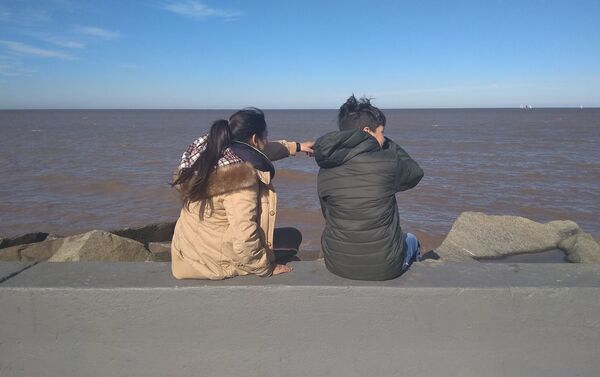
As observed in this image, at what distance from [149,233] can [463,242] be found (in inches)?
155

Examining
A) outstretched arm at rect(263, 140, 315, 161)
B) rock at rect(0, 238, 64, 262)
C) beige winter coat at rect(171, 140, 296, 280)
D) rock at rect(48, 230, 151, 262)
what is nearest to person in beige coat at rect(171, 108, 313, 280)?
beige winter coat at rect(171, 140, 296, 280)

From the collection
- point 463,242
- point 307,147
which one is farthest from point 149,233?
point 463,242

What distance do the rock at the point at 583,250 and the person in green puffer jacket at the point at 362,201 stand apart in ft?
10.7

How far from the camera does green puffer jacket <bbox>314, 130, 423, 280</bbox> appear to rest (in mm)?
2699

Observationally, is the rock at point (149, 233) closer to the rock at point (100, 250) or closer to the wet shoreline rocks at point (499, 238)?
the rock at point (100, 250)

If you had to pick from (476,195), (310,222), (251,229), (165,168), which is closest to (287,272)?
(251,229)

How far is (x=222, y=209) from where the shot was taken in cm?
271

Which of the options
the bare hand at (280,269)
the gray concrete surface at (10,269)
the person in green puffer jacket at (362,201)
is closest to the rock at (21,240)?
the gray concrete surface at (10,269)

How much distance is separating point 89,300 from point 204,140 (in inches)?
40.4

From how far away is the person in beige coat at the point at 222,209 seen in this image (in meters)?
2.60

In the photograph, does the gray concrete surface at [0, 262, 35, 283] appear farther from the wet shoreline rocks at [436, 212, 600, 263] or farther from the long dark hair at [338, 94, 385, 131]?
the wet shoreline rocks at [436, 212, 600, 263]

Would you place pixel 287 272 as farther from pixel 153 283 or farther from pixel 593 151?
pixel 593 151

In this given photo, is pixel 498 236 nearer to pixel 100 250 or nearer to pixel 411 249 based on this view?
pixel 411 249

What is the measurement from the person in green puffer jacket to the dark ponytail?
0.55 m
